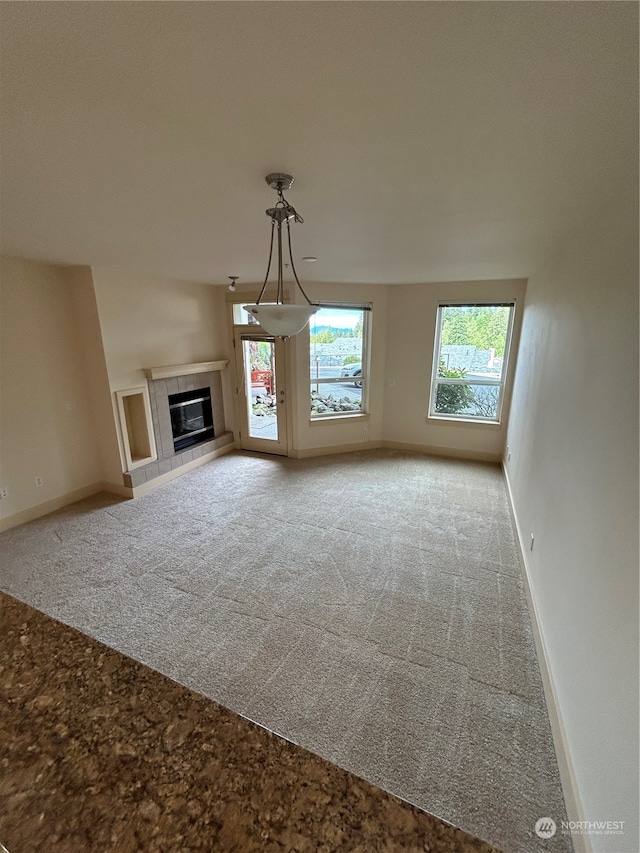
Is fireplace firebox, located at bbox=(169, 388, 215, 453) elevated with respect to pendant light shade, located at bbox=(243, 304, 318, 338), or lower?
lower

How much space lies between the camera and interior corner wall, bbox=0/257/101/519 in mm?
3148

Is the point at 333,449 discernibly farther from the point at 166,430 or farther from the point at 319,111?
the point at 319,111

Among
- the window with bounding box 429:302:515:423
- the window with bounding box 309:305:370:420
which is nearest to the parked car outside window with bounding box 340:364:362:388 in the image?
the window with bounding box 309:305:370:420

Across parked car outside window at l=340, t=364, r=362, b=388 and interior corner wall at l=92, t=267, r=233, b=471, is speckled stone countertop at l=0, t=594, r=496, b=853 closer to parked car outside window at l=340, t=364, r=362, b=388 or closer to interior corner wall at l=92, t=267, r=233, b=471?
interior corner wall at l=92, t=267, r=233, b=471

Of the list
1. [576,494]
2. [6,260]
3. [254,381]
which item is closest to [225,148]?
[576,494]

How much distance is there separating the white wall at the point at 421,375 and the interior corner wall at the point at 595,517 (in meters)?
2.16

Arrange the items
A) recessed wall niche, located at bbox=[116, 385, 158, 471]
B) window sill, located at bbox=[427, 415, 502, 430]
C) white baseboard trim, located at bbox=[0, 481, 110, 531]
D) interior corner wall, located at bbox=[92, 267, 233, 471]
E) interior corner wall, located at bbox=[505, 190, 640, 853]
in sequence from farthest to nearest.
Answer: window sill, located at bbox=[427, 415, 502, 430], recessed wall niche, located at bbox=[116, 385, 158, 471], interior corner wall, located at bbox=[92, 267, 233, 471], white baseboard trim, located at bbox=[0, 481, 110, 531], interior corner wall, located at bbox=[505, 190, 640, 853]

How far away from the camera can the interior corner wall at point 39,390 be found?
3.15 m

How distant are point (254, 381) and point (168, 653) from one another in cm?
377

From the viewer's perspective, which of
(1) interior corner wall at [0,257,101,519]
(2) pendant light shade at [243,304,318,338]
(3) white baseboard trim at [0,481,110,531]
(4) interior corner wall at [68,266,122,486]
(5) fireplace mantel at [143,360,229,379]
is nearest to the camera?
(2) pendant light shade at [243,304,318,338]

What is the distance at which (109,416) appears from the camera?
3.79m

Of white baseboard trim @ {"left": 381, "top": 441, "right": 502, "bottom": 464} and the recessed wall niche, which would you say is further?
white baseboard trim @ {"left": 381, "top": 441, "right": 502, "bottom": 464}

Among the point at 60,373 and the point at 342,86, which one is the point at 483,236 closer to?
the point at 342,86

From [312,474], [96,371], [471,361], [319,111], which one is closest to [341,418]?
[312,474]
